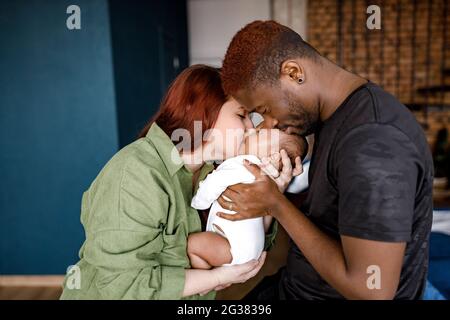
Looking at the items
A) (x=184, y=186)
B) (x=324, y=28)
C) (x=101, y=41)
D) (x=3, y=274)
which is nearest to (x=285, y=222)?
(x=184, y=186)

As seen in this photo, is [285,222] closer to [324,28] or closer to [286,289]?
[286,289]

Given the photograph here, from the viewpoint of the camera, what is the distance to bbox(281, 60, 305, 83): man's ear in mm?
861

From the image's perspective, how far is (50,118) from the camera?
247 centimetres

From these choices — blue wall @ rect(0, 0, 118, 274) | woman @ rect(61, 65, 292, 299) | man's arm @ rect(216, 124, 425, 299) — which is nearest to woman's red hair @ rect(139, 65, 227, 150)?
woman @ rect(61, 65, 292, 299)

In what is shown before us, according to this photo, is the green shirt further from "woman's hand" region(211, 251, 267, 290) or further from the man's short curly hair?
the man's short curly hair

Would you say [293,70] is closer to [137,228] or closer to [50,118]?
[137,228]

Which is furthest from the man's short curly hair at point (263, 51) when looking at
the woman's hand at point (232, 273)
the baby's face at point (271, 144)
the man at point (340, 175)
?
the woman's hand at point (232, 273)

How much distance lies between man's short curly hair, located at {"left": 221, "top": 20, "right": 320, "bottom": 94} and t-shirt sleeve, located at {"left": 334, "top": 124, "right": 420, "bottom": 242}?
0.82 feet

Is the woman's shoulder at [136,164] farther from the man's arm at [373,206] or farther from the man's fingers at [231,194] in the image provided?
the man's arm at [373,206]

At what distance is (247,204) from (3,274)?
248 cm

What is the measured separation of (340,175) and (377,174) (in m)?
0.08

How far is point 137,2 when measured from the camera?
2.97 meters

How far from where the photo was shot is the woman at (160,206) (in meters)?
0.95

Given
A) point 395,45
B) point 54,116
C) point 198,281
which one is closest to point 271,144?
point 198,281
